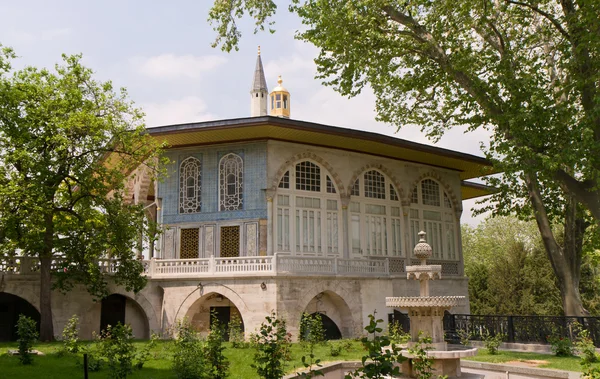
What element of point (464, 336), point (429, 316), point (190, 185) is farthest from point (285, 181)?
point (429, 316)

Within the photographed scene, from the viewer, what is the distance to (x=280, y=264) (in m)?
16.1

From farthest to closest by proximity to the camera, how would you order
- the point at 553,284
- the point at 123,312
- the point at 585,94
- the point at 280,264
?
the point at 553,284, the point at 123,312, the point at 280,264, the point at 585,94

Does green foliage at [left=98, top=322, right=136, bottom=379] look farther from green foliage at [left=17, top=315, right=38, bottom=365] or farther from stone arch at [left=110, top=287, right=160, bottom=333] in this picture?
stone arch at [left=110, top=287, right=160, bottom=333]

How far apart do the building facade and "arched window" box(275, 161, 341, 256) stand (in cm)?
4

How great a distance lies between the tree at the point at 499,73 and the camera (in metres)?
12.6

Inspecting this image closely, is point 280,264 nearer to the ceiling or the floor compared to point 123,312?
nearer to the ceiling

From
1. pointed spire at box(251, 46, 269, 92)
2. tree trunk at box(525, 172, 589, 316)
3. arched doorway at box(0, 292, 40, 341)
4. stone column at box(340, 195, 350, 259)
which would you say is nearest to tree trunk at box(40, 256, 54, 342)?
arched doorway at box(0, 292, 40, 341)

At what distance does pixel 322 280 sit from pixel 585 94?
341 inches

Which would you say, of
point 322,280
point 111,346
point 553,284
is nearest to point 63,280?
point 111,346

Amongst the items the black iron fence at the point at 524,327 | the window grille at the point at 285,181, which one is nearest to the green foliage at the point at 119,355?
the window grille at the point at 285,181

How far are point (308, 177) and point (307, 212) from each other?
1230 millimetres

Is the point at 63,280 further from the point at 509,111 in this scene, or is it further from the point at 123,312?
the point at 509,111

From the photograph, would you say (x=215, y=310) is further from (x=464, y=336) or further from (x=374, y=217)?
(x=464, y=336)

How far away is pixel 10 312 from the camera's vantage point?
1675cm
